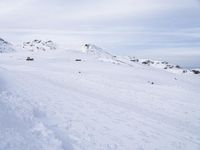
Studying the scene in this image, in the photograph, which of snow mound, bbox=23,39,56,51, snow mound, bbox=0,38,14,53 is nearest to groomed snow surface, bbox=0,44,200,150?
snow mound, bbox=0,38,14,53

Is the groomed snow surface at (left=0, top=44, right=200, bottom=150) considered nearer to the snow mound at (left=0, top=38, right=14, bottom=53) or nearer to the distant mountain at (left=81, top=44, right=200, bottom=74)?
the distant mountain at (left=81, top=44, right=200, bottom=74)

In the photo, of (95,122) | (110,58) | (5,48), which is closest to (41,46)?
(5,48)

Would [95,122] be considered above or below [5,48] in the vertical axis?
below

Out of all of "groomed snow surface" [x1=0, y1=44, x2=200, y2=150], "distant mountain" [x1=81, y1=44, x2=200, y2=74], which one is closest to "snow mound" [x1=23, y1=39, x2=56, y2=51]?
"distant mountain" [x1=81, y1=44, x2=200, y2=74]

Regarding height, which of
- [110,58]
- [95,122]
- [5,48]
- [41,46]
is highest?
[41,46]

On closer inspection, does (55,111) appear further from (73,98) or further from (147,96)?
(147,96)

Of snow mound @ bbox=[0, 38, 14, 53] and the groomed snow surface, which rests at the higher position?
snow mound @ bbox=[0, 38, 14, 53]

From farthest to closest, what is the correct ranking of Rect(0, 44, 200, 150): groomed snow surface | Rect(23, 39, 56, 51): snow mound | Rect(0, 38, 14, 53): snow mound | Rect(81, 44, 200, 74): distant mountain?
Rect(23, 39, 56, 51): snow mound → Rect(0, 38, 14, 53): snow mound → Rect(81, 44, 200, 74): distant mountain → Rect(0, 44, 200, 150): groomed snow surface

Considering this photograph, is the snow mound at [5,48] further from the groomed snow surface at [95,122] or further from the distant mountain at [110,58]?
the groomed snow surface at [95,122]

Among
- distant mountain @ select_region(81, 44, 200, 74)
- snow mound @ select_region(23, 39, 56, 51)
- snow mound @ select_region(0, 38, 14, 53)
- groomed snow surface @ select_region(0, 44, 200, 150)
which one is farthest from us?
snow mound @ select_region(23, 39, 56, 51)

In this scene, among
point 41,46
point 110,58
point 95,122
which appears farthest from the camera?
point 41,46

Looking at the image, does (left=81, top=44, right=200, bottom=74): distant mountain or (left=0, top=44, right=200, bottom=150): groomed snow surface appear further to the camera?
(left=81, top=44, right=200, bottom=74): distant mountain

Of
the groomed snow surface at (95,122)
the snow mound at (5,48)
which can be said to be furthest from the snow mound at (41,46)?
the groomed snow surface at (95,122)

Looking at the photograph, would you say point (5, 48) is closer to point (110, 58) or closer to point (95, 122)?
point (110, 58)
